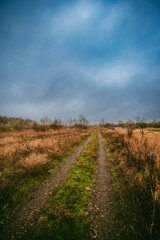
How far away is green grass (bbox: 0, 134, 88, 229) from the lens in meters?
2.55

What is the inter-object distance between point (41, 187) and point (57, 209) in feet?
4.27

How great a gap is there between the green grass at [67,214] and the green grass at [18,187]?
40.6 inches

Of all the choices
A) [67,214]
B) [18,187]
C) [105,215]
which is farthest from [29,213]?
[105,215]

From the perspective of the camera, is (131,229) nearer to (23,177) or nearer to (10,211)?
(10,211)

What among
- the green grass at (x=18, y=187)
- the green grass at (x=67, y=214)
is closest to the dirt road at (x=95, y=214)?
the green grass at (x=67, y=214)

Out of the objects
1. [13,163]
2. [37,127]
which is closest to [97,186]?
[13,163]

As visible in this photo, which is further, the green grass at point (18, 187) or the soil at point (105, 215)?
the green grass at point (18, 187)

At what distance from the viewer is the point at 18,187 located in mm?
3383

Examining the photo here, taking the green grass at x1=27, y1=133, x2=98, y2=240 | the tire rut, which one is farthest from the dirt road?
the green grass at x1=27, y1=133, x2=98, y2=240

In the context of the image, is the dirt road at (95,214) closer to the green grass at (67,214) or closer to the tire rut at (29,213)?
the tire rut at (29,213)

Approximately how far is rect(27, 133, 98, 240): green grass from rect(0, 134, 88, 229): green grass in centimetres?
103

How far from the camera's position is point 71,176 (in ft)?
13.6

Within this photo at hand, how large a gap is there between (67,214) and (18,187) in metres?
2.37

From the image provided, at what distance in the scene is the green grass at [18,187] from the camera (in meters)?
2.55
